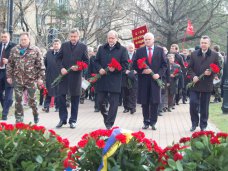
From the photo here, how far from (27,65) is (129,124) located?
3.16m

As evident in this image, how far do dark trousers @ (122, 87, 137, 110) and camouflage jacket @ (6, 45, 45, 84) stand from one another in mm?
4995

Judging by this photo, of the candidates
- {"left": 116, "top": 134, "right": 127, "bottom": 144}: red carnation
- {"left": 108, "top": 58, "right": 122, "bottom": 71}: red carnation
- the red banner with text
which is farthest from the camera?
the red banner with text

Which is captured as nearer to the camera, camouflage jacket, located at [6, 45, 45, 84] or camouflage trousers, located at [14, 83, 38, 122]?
camouflage jacket, located at [6, 45, 45, 84]

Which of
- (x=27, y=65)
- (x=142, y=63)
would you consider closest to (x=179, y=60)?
(x=142, y=63)

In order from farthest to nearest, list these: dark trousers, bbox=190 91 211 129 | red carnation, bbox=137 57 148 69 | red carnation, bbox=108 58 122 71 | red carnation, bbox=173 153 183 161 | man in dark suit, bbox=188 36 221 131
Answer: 1. dark trousers, bbox=190 91 211 129
2. man in dark suit, bbox=188 36 221 131
3. red carnation, bbox=137 57 148 69
4. red carnation, bbox=108 58 122 71
5. red carnation, bbox=173 153 183 161

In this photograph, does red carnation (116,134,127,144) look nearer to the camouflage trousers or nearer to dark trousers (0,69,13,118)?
the camouflage trousers

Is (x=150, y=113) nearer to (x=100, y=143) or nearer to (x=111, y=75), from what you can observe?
(x=111, y=75)

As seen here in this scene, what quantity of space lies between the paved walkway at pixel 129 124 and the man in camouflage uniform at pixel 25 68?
1072 millimetres

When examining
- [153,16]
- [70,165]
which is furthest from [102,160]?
[153,16]

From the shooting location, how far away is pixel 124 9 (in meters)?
33.2

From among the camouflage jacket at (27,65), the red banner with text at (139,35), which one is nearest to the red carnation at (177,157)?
the camouflage jacket at (27,65)

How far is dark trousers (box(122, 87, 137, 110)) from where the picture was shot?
50.4 ft

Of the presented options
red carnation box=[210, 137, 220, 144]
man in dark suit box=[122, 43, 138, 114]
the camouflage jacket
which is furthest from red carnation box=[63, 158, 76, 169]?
man in dark suit box=[122, 43, 138, 114]

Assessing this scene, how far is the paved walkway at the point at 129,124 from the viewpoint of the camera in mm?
10305
